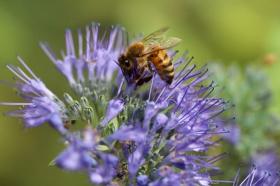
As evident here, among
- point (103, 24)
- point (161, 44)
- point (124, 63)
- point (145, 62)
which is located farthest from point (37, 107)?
point (103, 24)

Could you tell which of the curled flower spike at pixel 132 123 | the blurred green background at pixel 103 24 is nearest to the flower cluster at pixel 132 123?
the curled flower spike at pixel 132 123

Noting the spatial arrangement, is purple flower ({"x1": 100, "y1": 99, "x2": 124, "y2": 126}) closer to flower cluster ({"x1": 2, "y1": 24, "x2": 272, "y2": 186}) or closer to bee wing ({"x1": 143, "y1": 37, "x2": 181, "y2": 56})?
flower cluster ({"x1": 2, "y1": 24, "x2": 272, "y2": 186})

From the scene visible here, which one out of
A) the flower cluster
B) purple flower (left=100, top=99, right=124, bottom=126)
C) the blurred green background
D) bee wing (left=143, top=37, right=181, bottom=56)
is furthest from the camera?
the blurred green background

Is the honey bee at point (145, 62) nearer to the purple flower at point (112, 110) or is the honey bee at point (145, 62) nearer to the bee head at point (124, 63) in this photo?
the bee head at point (124, 63)

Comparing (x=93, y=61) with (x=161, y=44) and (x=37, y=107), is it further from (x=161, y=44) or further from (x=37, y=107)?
(x=37, y=107)

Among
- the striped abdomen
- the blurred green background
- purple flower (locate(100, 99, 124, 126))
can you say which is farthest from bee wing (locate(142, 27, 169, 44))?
the blurred green background
